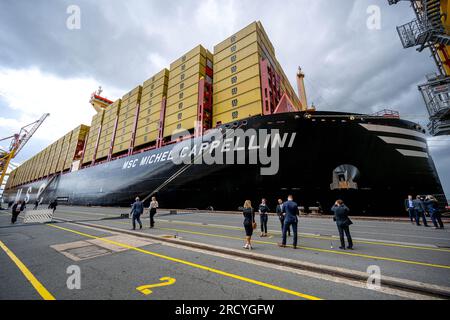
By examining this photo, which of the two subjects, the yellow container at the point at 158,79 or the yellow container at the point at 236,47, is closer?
the yellow container at the point at 236,47

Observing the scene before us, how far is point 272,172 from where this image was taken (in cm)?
1441

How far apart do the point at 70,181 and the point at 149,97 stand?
26475mm

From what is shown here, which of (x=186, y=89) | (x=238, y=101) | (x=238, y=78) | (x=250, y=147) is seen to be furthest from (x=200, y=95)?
(x=250, y=147)

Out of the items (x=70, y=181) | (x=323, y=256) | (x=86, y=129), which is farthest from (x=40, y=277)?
(x=86, y=129)

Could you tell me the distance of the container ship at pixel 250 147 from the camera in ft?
42.7

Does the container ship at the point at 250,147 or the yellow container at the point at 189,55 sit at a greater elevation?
the yellow container at the point at 189,55

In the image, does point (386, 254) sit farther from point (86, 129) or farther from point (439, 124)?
point (86, 129)

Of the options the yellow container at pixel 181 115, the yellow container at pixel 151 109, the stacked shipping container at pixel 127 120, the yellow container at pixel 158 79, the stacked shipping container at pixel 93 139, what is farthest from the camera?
the stacked shipping container at pixel 93 139

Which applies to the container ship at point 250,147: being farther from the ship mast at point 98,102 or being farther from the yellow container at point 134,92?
the ship mast at point 98,102

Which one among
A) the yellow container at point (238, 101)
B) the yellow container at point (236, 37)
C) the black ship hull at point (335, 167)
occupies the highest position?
the yellow container at point (236, 37)

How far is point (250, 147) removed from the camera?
15156 millimetres

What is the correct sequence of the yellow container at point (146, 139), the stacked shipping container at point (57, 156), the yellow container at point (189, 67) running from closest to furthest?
the yellow container at point (189, 67) → the yellow container at point (146, 139) → the stacked shipping container at point (57, 156)

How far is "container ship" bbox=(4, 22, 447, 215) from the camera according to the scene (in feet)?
42.7

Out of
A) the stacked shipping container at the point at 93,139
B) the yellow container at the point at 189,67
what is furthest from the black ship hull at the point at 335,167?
the stacked shipping container at the point at 93,139
